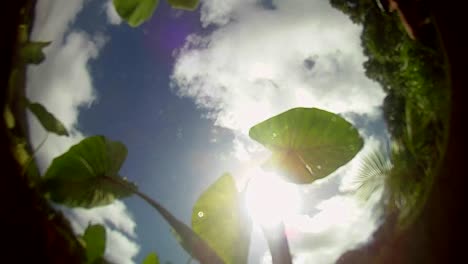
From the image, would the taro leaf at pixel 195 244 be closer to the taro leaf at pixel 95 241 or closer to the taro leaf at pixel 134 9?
the taro leaf at pixel 95 241

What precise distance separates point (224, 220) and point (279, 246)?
2.15ft

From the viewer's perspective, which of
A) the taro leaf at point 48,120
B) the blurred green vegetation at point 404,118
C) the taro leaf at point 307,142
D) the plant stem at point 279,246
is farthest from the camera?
the taro leaf at point 48,120

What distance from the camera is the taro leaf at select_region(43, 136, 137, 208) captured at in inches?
49.5

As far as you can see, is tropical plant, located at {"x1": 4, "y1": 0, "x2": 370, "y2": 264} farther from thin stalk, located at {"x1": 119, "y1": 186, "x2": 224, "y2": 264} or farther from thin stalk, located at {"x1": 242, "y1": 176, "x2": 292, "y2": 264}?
thin stalk, located at {"x1": 242, "y1": 176, "x2": 292, "y2": 264}

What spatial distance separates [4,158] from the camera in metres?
0.46

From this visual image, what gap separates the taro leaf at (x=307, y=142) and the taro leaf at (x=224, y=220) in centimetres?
19

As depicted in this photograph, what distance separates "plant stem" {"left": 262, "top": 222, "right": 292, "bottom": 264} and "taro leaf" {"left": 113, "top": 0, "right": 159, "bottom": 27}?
116 cm

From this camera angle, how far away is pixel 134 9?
1.54 meters

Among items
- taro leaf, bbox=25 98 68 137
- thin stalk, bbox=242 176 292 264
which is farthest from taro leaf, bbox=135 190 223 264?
taro leaf, bbox=25 98 68 137

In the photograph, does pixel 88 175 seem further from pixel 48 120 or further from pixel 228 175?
pixel 228 175

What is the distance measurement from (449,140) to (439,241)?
0.14 metres

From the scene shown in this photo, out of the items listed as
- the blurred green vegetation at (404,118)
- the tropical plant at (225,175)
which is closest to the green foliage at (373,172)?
the blurred green vegetation at (404,118)

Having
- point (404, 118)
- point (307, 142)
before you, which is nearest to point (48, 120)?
point (307, 142)

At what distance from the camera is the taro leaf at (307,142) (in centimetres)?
118
